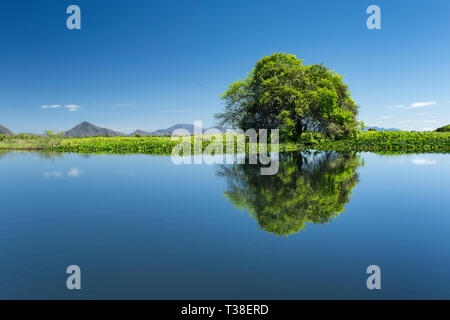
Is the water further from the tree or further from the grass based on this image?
the tree

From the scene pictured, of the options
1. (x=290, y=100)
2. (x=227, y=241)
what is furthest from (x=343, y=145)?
(x=227, y=241)

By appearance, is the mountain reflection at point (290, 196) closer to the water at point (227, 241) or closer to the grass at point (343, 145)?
the water at point (227, 241)

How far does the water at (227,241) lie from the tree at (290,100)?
22578 mm

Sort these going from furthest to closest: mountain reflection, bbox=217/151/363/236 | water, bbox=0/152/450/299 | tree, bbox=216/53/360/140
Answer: tree, bbox=216/53/360/140 → mountain reflection, bbox=217/151/363/236 → water, bbox=0/152/450/299

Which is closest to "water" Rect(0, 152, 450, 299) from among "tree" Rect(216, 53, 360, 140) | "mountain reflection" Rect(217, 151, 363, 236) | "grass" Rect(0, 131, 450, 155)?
"mountain reflection" Rect(217, 151, 363, 236)

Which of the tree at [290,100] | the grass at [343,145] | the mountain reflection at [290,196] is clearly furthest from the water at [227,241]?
the tree at [290,100]

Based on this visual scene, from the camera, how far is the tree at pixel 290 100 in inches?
1273

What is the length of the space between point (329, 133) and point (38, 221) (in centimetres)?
3415

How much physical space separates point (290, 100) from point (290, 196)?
25.3 m

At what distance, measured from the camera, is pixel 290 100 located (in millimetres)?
32750

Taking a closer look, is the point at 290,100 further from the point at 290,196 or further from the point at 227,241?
the point at 227,241

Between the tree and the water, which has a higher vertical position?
the tree

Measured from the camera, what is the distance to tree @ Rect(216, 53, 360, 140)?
32.3 m

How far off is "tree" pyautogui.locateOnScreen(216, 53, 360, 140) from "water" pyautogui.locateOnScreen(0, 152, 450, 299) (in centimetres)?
2258
